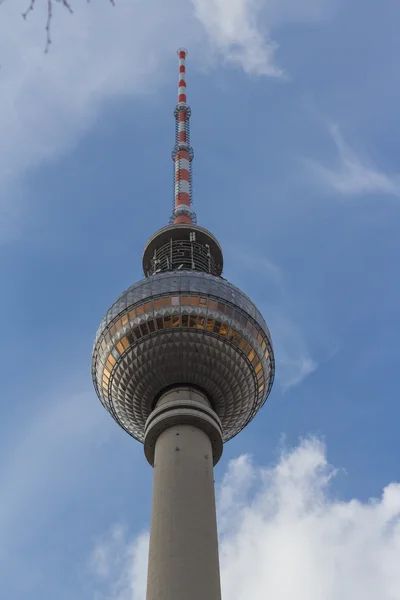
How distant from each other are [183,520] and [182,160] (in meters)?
33.2

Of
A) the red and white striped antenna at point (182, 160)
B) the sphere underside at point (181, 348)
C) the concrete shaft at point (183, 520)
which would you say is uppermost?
the red and white striped antenna at point (182, 160)

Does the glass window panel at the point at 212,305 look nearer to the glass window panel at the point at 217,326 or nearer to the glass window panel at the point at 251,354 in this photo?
the glass window panel at the point at 217,326

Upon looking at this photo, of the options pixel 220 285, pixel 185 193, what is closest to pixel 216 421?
pixel 220 285

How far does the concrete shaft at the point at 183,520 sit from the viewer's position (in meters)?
29.2

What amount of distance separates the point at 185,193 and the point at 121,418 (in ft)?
67.8

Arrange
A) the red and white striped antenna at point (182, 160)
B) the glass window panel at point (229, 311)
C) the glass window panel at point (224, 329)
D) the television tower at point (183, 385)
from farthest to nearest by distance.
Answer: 1. the red and white striped antenna at point (182, 160)
2. the glass window panel at point (229, 311)
3. the glass window panel at point (224, 329)
4. the television tower at point (183, 385)

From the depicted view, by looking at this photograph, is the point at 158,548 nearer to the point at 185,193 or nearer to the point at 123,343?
the point at 123,343

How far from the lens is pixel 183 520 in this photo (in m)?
31.2

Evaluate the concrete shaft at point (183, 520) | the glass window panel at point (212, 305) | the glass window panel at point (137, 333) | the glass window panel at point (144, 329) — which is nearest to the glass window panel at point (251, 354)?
the glass window panel at point (212, 305)

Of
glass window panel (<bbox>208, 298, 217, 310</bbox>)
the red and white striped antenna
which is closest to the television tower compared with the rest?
glass window panel (<bbox>208, 298, 217, 310</bbox>)

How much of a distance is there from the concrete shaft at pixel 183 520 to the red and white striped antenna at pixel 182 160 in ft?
64.1

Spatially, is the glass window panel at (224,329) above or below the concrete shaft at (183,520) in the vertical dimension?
above

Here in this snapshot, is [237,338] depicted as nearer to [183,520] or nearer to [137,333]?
[137,333]

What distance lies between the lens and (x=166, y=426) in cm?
3575
